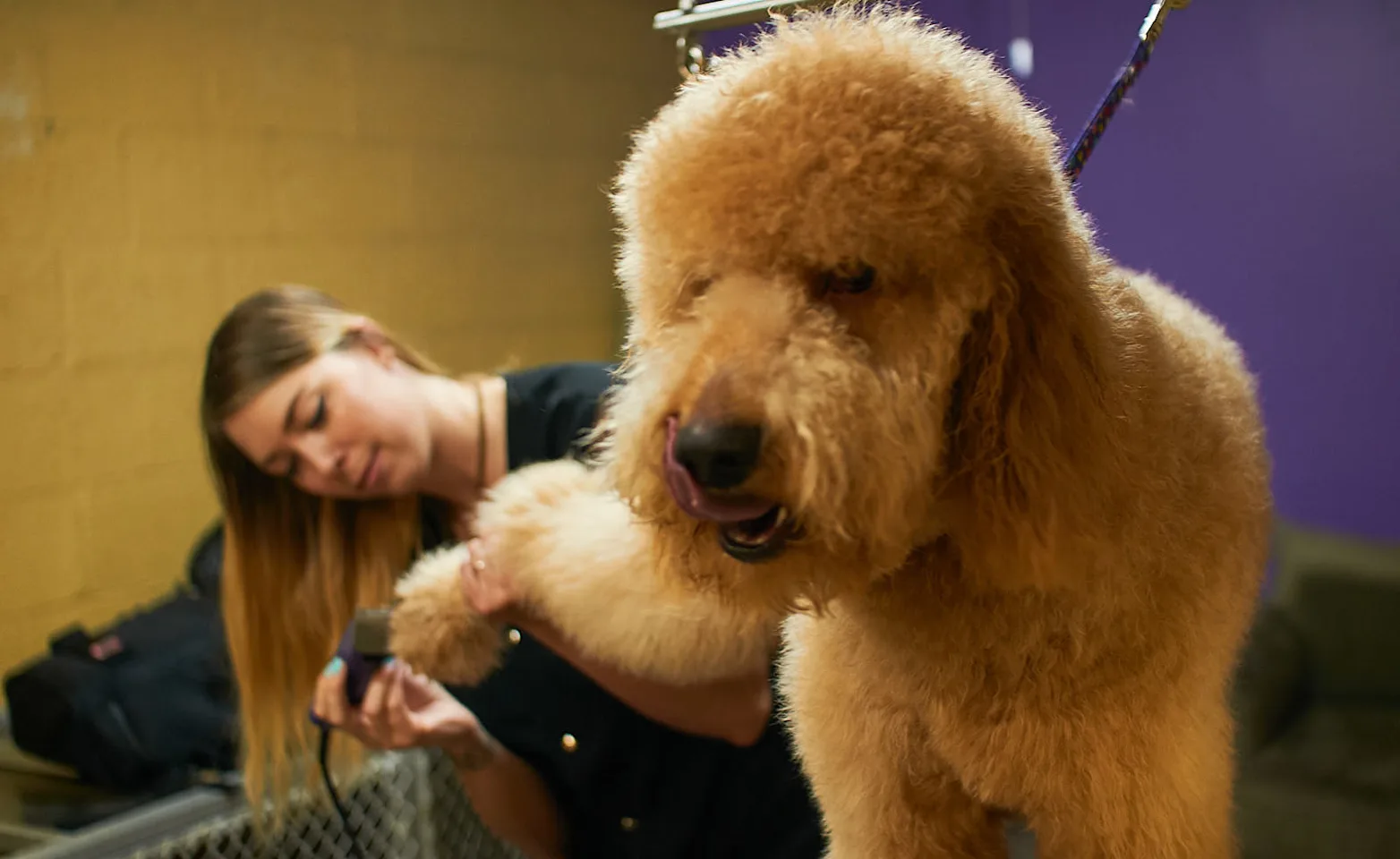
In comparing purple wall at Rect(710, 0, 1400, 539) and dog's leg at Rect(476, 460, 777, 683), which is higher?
purple wall at Rect(710, 0, 1400, 539)

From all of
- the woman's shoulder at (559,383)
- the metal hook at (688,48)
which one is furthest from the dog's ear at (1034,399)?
the woman's shoulder at (559,383)

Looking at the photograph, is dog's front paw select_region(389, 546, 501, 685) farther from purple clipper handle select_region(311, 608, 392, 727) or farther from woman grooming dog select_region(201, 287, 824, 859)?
woman grooming dog select_region(201, 287, 824, 859)

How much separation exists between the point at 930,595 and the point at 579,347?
1904 millimetres

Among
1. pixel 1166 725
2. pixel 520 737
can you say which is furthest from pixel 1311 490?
pixel 520 737

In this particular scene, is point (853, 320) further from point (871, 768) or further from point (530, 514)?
point (530, 514)

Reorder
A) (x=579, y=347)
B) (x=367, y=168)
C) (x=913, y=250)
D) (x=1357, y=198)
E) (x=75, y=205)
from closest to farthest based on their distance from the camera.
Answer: (x=913, y=250) < (x=1357, y=198) < (x=75, y=205) < (x=367, y=168) < (x=579, y=347)

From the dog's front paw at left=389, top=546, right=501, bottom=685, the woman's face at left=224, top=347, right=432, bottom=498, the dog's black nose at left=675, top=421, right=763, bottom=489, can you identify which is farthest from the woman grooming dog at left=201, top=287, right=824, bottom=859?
the dog's black nose at left=675, top=421, right=763, bottom=489

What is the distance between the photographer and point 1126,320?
0.45 meters

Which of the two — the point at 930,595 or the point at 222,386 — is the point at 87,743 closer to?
the point at 222,386

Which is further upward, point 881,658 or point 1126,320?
point 1126,320

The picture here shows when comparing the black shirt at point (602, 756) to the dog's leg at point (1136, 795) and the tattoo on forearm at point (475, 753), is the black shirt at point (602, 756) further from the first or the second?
the dog's leg at point (1136, 795)

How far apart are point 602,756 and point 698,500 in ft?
2.69

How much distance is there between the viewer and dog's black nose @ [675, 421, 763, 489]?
37 cm

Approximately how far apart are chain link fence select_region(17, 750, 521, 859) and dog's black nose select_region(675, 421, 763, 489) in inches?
42.1
